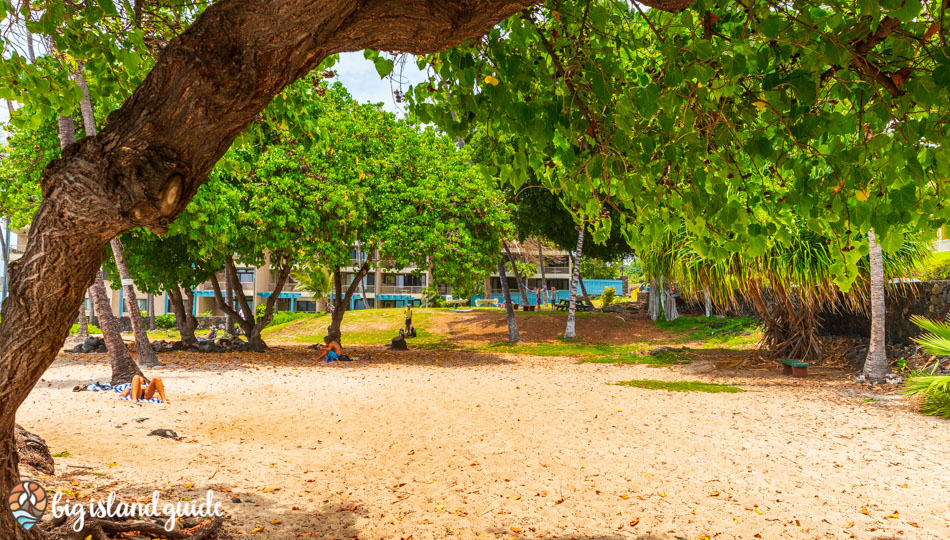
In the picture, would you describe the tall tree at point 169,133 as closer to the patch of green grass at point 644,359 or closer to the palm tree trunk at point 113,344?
the palm tree trunk at point 113,344

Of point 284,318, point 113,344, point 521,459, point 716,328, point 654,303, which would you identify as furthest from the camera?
point 284,318

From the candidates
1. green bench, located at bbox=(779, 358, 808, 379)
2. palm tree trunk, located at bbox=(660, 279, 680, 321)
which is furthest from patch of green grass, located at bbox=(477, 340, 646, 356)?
palm tree trunk, located at bbox=(660, 279, 680, 321)

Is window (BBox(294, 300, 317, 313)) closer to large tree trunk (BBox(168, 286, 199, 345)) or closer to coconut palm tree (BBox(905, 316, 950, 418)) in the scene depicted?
large tree trunk (BBox(168, 286, 199, 345))

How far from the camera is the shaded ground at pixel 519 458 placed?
434 centimetres

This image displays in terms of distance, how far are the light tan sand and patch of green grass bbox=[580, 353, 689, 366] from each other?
14.7 feet

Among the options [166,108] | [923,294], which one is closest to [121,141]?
[166,108]

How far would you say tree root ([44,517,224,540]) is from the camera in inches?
124

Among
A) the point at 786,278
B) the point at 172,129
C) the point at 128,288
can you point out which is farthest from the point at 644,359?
the point at 172,129

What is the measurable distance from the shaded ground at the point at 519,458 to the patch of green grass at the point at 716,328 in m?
8.63

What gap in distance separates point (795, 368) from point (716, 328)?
10852 millimetres

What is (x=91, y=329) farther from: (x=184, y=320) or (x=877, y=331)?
(x=877, y=331)

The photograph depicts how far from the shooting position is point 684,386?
10.8 meters

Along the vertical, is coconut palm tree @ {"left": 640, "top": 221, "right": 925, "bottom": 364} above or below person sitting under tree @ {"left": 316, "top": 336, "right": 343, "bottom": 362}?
above

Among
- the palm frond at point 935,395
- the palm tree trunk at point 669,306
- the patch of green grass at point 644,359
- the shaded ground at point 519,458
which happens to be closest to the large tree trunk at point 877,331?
the shaded ground at point 519,458
